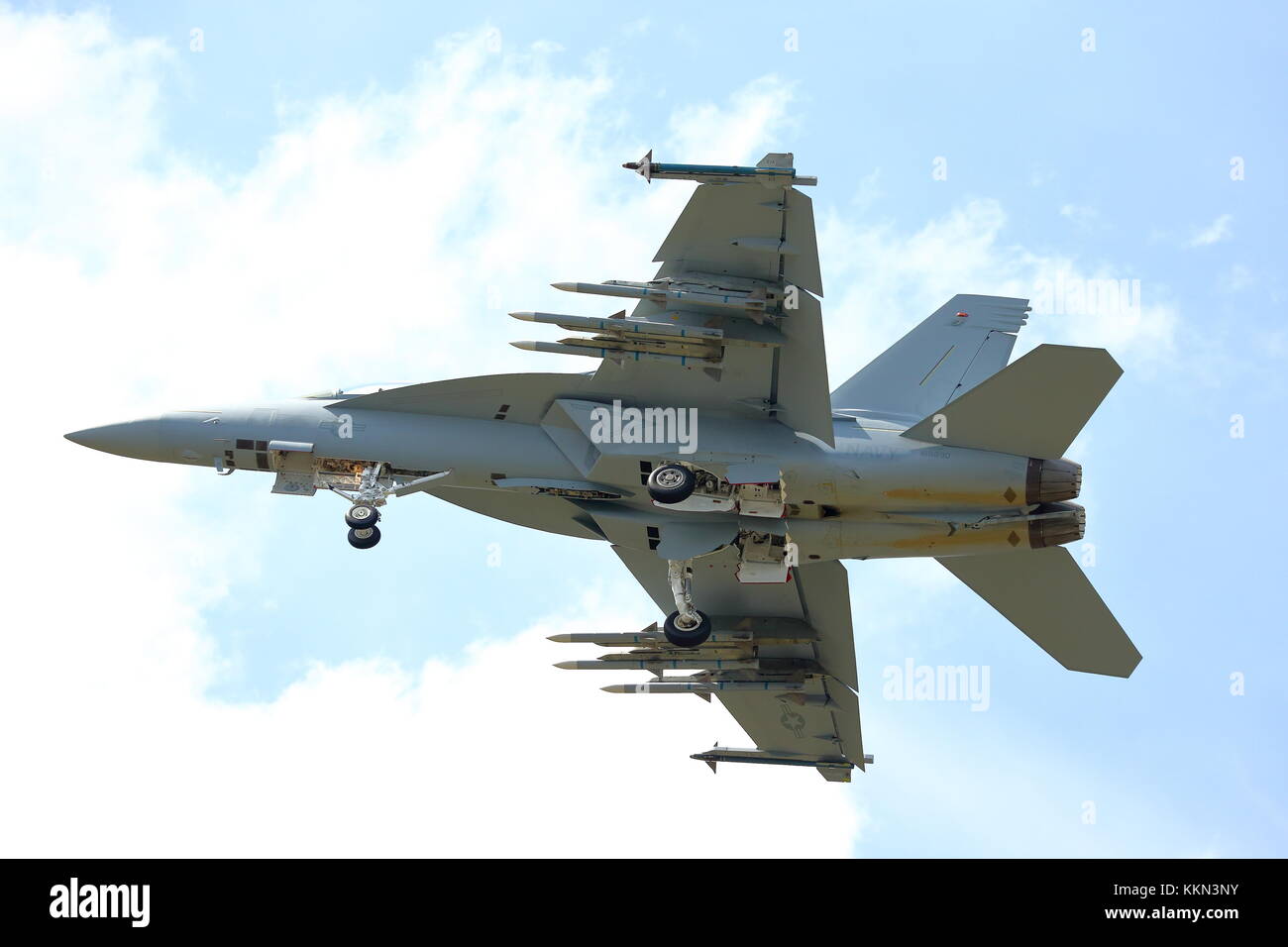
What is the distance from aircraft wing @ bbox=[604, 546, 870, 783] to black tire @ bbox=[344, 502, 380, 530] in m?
4.15

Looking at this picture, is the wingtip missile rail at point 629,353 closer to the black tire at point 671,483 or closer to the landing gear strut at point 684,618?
the black tire at point 671,483

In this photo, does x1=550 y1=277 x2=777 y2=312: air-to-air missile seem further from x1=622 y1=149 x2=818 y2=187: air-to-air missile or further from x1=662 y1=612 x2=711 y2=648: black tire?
x1=662 y1=612 x2=711 y2=648: black tire

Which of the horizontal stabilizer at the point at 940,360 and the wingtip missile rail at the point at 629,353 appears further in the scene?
the horizontal stabilizer at the point at 940,360

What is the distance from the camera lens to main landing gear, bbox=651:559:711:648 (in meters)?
21.9

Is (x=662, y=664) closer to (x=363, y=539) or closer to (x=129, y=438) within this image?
(x=363, y=539)

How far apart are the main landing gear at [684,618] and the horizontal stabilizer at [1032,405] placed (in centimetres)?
399

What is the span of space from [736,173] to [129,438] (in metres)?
9.74

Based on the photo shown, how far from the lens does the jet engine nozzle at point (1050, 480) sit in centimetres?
2033

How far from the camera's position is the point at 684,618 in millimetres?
21969

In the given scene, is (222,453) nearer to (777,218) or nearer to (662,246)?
(662,246)

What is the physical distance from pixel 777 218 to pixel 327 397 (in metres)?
7.19

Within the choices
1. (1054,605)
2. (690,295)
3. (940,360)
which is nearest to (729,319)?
(690,295)

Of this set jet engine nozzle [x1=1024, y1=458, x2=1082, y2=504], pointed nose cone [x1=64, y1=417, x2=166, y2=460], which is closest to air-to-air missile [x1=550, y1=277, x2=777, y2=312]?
jet engine nozzle [x1=1024, y1=458, x2=1082, y2=504]

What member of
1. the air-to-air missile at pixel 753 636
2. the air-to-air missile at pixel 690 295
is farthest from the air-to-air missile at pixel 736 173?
the air-to-air missile at pixel 753 636
